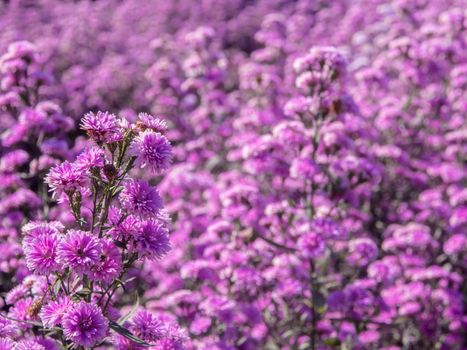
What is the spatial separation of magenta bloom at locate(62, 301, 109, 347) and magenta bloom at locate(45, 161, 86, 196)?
40 cm

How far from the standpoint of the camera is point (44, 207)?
4.48 meters

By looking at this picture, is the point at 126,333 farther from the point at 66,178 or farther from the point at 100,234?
Answer: the point at 66,178

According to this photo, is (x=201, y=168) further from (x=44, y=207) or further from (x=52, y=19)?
(x=52, y=19)

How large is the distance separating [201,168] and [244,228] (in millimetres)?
2406

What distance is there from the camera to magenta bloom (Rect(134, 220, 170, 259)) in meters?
2.27

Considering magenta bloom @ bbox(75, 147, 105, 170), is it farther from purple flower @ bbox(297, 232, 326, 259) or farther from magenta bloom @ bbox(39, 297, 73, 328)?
purple flower @ bbox(297, 232, 326, 259)

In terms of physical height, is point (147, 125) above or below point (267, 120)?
above

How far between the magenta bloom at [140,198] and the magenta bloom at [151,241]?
→ 0.06 m

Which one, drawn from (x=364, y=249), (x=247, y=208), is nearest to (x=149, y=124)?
(x=247, y=208)

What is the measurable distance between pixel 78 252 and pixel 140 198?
281 mm

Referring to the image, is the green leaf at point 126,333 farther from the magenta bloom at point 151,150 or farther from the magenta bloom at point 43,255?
the magenta bloom at point 151,150

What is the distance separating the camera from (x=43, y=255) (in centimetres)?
221

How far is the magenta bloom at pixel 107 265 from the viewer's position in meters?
2.23

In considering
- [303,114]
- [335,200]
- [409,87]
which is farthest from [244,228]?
[409,87]
